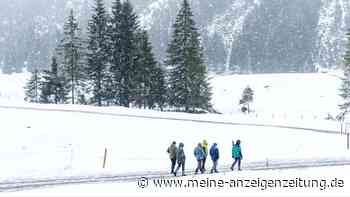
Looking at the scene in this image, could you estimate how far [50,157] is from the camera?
120 ft

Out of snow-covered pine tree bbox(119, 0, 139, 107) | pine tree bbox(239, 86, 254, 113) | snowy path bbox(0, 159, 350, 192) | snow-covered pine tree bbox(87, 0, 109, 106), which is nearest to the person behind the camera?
snowy path bbox(0, 159, 350, 192)

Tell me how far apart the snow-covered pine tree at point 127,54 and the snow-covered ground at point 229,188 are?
33.0 metres

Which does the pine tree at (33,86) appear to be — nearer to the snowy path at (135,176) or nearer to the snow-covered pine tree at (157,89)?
the snow-covered pine tree at (157,89)

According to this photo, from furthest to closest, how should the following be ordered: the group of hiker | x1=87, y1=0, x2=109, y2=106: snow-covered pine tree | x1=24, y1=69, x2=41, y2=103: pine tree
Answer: x1=24, y1=69, x2=41, y2=103: pine tree
x1=87, y1=0, x2=109, y2=106: snow-covered pine tree
the group of hiker

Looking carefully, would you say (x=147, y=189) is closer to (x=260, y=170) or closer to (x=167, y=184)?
(x=167, y=184)

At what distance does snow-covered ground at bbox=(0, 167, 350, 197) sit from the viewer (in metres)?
23.0

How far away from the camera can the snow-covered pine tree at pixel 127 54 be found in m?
59.1

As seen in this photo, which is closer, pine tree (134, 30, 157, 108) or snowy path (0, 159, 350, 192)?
→ snowy path (0, 159, 350, 192)

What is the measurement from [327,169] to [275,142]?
12.9m

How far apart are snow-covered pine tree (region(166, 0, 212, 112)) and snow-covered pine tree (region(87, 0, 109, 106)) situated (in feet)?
22.3

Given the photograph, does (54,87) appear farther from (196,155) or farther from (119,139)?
(196,155)

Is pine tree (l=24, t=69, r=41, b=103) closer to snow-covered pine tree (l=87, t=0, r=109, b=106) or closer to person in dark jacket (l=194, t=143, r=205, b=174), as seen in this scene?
snow-covered pine tree (l=87, t=0, r=109, b=106)

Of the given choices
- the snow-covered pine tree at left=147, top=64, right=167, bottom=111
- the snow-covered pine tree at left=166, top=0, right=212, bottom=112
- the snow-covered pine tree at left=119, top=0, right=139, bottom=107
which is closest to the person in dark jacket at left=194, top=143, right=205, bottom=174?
the snow-covered pine tree at left=166, top=0, right=212, bottom=112

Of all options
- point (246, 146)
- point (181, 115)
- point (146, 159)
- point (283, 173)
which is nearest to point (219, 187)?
point (283, 173)
